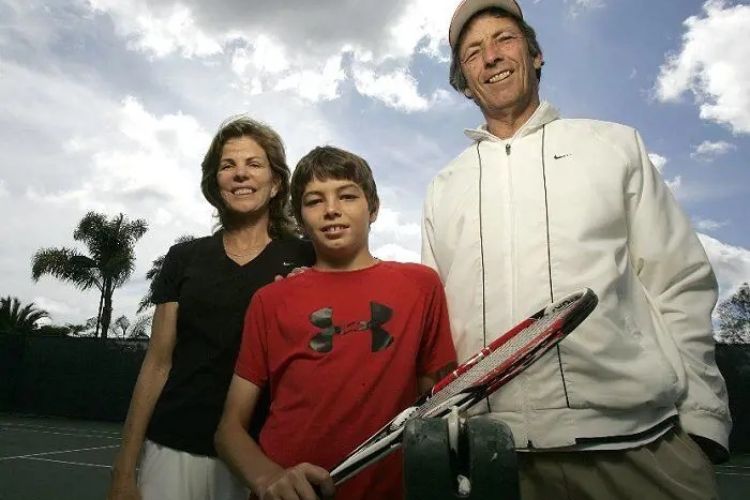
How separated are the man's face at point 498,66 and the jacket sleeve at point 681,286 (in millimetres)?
459

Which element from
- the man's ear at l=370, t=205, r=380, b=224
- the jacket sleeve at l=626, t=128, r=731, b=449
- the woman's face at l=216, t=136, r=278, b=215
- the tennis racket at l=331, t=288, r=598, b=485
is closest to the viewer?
the tennis racket at l=331, t=288, r=598, b=485

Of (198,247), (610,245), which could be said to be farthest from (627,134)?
(198,247)

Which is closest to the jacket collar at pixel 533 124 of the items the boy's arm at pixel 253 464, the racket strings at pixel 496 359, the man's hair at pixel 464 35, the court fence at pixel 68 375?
the man's hair at pixel 464 35

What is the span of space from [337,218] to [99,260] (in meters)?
35.9

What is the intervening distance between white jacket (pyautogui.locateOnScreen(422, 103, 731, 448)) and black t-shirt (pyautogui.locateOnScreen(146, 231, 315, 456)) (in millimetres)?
761

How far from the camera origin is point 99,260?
34.8 m

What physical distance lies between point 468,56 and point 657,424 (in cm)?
137

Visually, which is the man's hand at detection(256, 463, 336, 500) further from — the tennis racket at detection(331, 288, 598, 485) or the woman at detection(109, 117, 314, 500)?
the woman at detection(109, 117, 314, 500)

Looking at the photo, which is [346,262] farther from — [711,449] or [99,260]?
[99,260]

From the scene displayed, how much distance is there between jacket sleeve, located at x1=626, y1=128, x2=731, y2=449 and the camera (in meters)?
1.84

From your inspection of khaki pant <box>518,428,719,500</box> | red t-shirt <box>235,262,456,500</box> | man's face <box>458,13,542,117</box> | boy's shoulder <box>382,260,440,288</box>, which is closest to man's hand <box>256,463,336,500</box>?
red t-shirt <box>235,262,456,500</box>

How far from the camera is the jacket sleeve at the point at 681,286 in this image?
1.84m

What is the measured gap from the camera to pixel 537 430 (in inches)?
69.7

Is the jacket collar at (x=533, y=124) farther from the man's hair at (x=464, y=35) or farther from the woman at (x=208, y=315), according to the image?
the woman at (x=208, y=315)
